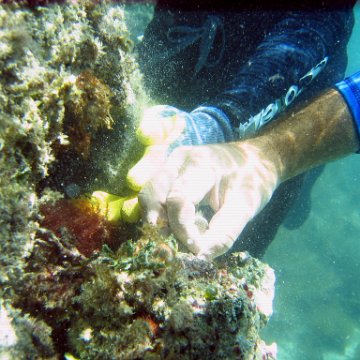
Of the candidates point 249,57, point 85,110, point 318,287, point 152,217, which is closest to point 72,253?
point 152,217

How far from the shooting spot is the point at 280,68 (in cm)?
267

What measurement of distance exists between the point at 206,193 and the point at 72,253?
0.90 meters

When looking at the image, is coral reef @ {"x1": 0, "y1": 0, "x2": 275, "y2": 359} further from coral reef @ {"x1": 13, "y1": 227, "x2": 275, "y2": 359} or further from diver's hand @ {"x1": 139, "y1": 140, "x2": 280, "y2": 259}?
diver's hand @ {"x1": 139, "y1": 140, "x2": 280, "y2": 259}

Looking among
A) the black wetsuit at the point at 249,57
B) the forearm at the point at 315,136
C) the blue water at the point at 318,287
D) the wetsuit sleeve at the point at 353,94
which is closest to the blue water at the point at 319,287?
the blue water at the point at 318,287

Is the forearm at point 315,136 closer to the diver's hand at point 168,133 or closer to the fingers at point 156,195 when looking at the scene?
the diver's hand at point 168,133

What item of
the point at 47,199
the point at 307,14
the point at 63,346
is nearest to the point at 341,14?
the point at 307,14

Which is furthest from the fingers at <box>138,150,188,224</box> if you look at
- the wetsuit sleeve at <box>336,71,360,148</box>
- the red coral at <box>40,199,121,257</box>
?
the wetsuit sleeve at <box>336,71,360,148</box>

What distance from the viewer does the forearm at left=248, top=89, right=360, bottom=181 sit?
2664 mm

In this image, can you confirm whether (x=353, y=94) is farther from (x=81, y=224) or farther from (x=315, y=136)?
(x=81, y=224)

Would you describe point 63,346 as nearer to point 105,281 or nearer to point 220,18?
point 105,281

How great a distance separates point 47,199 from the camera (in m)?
1.58

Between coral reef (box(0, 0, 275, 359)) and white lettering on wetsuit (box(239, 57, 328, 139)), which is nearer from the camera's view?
coral reef (box(0, 0, 275, 359))

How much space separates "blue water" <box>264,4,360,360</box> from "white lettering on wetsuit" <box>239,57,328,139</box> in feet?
29.1

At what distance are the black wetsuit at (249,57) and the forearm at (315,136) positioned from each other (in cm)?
26
